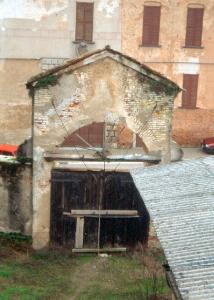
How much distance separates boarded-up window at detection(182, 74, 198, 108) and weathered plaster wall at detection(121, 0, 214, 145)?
0.67ft

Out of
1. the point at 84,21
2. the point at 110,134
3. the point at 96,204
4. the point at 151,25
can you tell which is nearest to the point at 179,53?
the point at 151,25

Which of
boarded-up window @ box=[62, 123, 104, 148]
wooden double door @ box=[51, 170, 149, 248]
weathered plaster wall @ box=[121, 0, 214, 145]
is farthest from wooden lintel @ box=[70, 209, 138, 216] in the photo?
weathered plaster wall @ box=[121, 0, 214, 145]

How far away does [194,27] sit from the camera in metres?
23.7

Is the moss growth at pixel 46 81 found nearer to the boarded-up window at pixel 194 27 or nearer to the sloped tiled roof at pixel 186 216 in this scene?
the sloped tiled roof at pixel 186 216

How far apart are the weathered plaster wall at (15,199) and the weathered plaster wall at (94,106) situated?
9.7 inches

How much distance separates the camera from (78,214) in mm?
12516

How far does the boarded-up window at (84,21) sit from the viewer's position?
2250cm

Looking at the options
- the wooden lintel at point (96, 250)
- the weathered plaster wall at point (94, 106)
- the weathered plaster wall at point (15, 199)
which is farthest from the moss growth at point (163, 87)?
the wooden lintel at point (96, 250)

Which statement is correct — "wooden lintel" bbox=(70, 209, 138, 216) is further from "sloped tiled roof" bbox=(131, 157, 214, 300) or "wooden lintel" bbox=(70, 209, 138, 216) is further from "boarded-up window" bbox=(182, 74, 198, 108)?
"boarded-up window" bbox=(182, 74, 198, 108)

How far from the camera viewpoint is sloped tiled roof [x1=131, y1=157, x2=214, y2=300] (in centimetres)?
599

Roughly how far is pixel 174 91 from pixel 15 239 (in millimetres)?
5521

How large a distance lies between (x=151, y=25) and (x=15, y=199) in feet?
45.6

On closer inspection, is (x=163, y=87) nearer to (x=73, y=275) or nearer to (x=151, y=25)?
(x=73, y=275)

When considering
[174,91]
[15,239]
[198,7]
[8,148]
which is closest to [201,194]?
[174,91]
